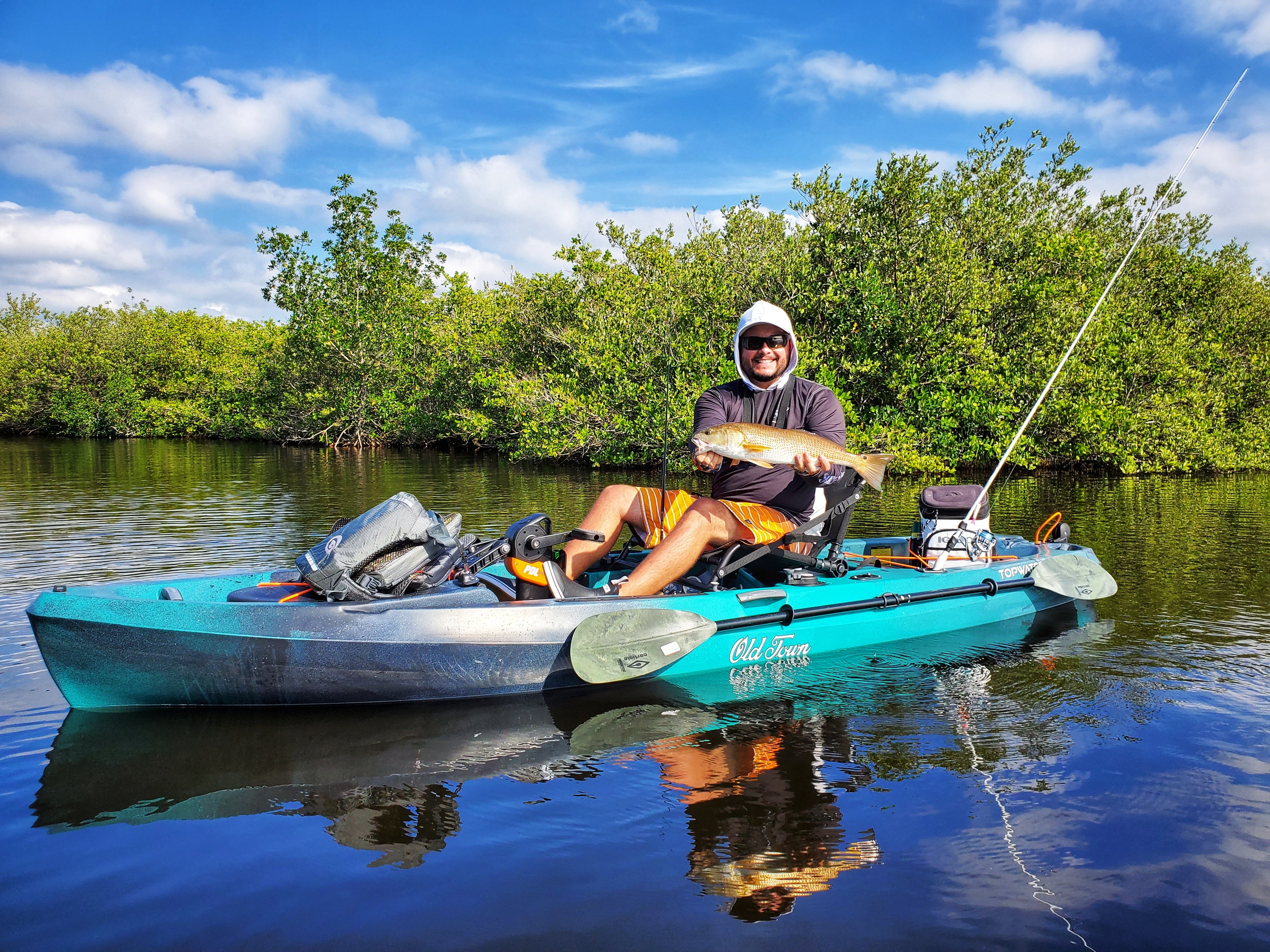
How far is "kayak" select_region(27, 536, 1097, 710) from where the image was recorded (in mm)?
4270

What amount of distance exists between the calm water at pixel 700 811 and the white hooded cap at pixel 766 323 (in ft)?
6.55

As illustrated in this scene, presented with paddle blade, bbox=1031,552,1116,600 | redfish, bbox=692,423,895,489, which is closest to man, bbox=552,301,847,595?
redfish, bbox=692,423,895,489

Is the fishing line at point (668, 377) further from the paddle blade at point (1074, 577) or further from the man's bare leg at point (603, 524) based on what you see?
the man's bare leg at point (603, 524)

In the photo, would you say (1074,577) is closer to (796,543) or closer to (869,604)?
(869,604)

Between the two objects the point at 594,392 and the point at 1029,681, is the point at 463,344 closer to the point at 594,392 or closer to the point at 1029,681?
the point at 594,392

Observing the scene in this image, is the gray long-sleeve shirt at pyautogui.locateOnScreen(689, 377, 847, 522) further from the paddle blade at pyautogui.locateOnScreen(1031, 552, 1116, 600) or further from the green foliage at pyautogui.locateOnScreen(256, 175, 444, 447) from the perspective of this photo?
the green foliage at pyautogui.locateOnScreen(256, 175, 444, 447)

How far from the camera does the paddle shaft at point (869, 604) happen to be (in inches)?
205

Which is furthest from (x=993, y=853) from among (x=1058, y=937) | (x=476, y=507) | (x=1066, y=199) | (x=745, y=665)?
(x=1066, y=199)

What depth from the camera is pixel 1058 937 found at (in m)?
2.72

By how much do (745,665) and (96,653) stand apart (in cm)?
375

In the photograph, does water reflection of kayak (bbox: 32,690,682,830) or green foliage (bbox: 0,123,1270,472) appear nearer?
water reflection of kayak (bbox: 32,690,682,830)

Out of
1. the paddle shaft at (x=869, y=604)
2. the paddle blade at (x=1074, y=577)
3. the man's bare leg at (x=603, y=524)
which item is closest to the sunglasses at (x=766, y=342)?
the man's bare leg at (x=603, y=524)

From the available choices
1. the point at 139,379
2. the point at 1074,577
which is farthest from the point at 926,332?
the point at 139,379

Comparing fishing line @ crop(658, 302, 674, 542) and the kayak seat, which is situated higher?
fishing line @ crop(658, 302, 674, 542)
